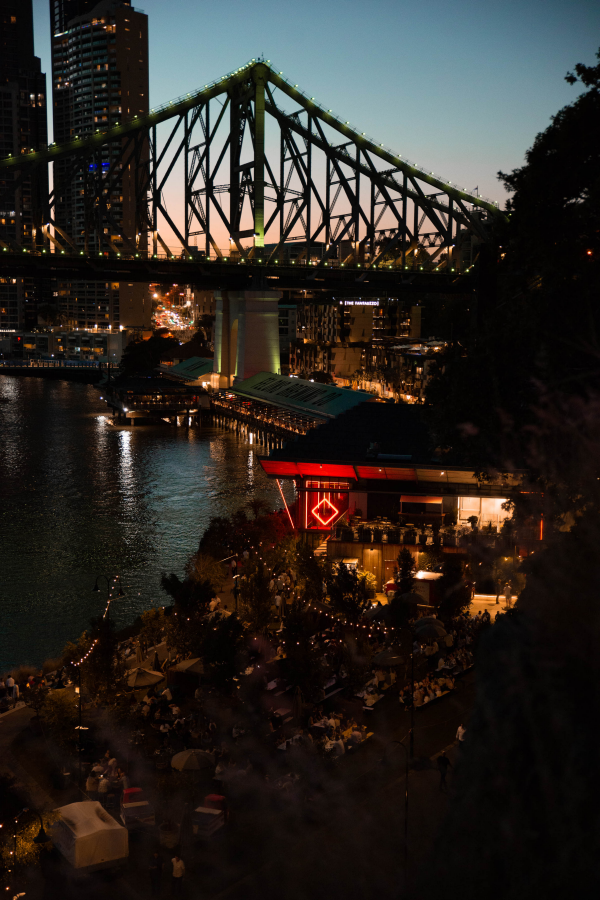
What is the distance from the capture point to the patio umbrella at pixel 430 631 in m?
17.9

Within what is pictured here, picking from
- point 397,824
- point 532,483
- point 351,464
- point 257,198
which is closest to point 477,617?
point 532,483

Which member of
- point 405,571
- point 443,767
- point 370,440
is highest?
point 370,440

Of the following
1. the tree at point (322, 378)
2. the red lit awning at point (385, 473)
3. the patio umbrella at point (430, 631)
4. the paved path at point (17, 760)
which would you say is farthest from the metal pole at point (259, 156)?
the paved path at point (17, 760)

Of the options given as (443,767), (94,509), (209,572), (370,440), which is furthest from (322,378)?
(443,767)

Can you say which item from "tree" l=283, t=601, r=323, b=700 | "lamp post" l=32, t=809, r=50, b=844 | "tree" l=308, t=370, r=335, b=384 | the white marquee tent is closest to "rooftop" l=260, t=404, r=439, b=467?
"tree" l=283, t=601, r=323, b=700

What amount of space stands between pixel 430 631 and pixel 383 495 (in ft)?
28.8

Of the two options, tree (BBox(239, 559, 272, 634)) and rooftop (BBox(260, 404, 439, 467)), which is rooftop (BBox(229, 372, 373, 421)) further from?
tree (BBox(239, 559, 272, 634))

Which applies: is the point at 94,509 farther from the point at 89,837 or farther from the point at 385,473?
the point at 89,837

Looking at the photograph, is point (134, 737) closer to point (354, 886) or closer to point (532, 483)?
point (354, 886)

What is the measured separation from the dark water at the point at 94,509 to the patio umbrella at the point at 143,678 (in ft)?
18.0

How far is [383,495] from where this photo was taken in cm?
2641

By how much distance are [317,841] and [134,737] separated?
4370 mm

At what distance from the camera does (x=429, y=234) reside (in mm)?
81000

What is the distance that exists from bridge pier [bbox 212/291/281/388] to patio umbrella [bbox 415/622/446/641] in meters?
57.7
